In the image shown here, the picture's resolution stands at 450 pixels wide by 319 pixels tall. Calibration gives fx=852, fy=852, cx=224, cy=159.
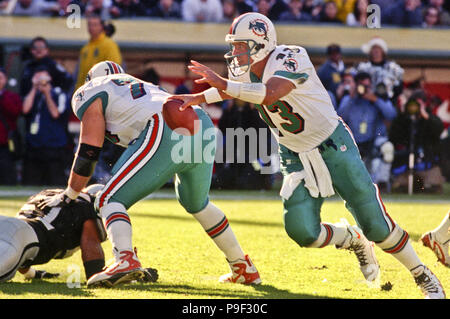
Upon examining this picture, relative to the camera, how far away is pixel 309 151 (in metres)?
5.49

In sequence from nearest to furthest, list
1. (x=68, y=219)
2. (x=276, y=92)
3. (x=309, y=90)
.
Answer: (x=276, y=92)
(x=309, y=90)
(x=68, y=219)

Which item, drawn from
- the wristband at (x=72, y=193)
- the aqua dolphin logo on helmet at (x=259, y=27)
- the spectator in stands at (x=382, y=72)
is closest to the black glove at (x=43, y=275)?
the wristband at (x=72, y=193)

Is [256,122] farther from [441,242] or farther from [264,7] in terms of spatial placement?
[441,242]

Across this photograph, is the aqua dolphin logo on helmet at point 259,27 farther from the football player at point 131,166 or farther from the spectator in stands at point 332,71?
the spectator in stands at point 332,71

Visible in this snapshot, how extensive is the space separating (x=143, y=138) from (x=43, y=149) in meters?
7.52

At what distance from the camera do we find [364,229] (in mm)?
5398

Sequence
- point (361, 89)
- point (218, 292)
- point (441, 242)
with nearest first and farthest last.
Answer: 1. point (218, 292)
2. point (441, 242)
3. point (361, 89)

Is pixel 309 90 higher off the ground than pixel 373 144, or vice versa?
pixel 309 90

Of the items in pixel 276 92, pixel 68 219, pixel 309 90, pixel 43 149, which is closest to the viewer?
pixel 276 92

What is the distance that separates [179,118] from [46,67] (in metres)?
7.60

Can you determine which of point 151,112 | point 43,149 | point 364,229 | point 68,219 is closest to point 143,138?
point 151,112

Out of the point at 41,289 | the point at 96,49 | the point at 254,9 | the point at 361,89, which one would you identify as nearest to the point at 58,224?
the point at 41,289

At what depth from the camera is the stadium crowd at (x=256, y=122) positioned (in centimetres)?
1271

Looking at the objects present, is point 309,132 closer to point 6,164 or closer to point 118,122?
point 118,122
